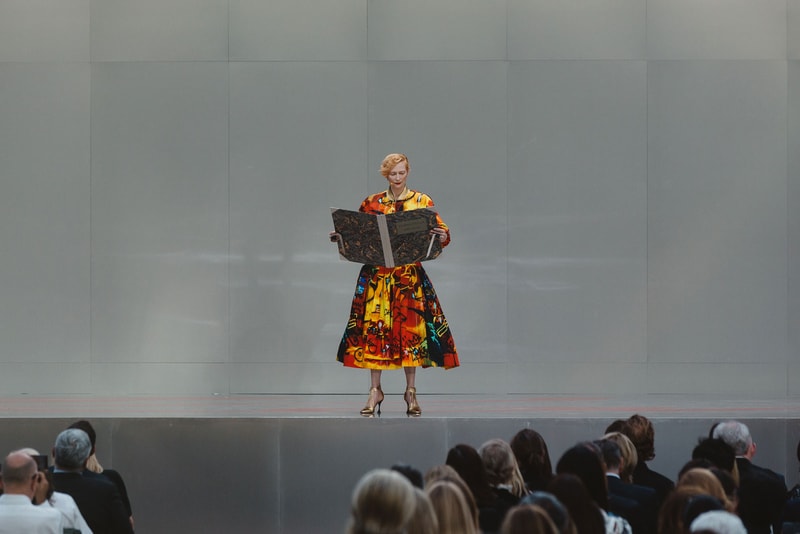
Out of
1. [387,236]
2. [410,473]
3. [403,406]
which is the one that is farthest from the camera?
[403,406]

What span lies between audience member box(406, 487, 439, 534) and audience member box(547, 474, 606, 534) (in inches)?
26.0

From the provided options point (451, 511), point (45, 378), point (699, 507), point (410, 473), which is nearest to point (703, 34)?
point (45, 378)

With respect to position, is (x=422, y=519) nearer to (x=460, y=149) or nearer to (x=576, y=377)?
(x=576, y=377)

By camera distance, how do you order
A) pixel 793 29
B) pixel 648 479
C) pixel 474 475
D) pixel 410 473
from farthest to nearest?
1. pixel 793 29
2. pixel 648 479
3. pixel 474 475
4. pixel 410 473

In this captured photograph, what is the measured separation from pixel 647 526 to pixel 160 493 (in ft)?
11.0

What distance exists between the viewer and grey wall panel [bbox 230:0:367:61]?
10.6 meters

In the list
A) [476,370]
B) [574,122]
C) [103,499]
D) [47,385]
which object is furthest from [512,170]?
[103,499]

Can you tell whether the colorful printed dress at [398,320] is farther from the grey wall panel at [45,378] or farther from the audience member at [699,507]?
the audience member at [699,507]

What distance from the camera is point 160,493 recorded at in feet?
23.0

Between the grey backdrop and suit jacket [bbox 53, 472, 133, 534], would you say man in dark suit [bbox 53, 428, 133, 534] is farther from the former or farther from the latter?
the grey backdrop

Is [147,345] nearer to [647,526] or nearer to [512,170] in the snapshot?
[512,170]

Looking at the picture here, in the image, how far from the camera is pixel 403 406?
859cm

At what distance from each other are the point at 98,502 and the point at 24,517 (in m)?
0.86

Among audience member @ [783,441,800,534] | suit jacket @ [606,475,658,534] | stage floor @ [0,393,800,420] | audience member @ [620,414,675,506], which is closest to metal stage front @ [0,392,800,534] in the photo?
stage floor @ [0,393,800,420]
